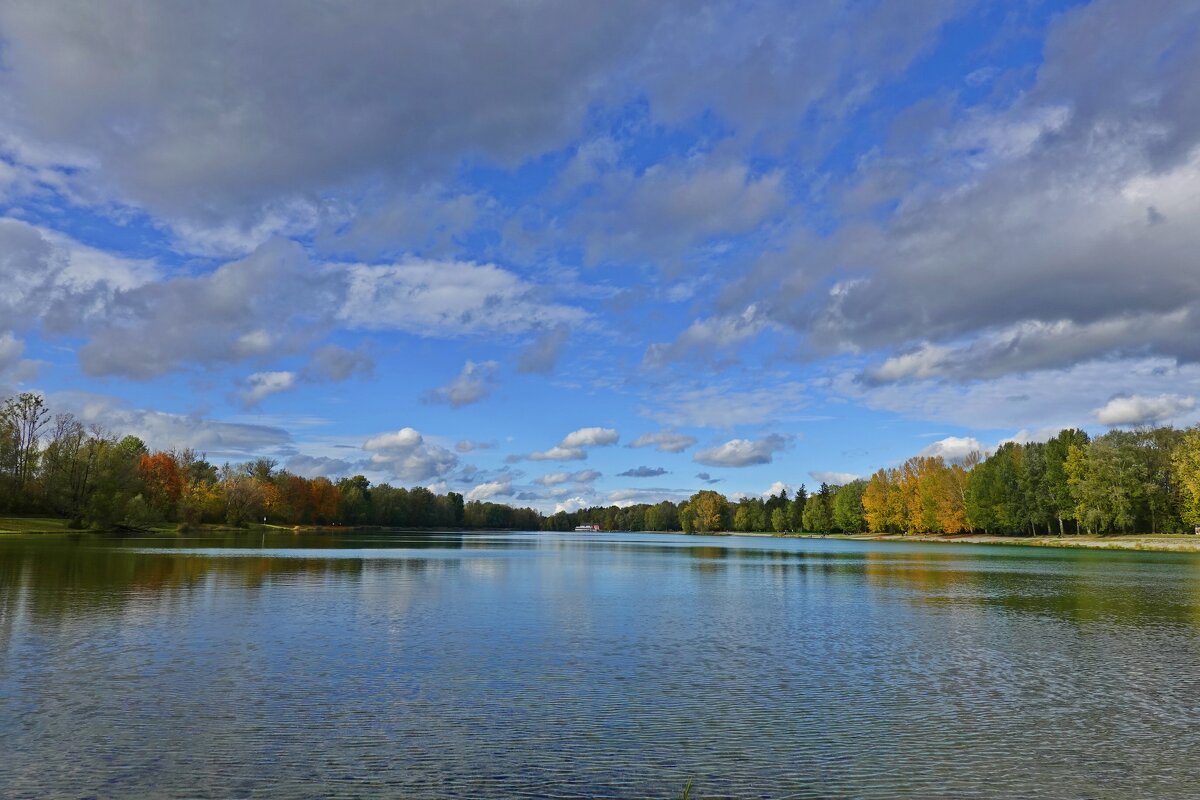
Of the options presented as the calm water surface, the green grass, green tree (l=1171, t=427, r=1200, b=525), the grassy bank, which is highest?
green tree (l=1171, t=427, r=1200, b=525)

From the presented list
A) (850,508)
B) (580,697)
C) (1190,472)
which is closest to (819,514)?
(850,508)

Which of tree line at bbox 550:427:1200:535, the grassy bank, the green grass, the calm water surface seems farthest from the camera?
tree line at bbox 550:427:1200:535

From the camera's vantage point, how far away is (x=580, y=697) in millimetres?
14750

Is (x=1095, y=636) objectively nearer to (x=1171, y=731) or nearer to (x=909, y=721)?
(x=1171, y=731)

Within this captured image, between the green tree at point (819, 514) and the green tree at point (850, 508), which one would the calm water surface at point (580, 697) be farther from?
the green tree at point (819, 514)

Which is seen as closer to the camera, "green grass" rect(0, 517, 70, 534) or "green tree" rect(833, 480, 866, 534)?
"green grass" rect(0, 517, 70, 534)

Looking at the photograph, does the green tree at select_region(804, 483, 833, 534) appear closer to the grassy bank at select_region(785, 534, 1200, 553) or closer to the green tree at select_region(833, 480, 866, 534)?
the green tree at select_region(833, 480, 866, 534)

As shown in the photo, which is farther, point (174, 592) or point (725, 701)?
point (174, 592)

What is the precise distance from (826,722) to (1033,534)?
121 m

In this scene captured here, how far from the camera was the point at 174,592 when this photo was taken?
29750mm

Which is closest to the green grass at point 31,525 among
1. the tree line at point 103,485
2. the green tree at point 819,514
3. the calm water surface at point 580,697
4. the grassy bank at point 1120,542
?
the tree line at point 103,485

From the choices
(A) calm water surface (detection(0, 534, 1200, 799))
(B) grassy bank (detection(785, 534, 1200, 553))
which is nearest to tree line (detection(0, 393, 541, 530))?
(A) calm water surface (detection(0, 534, 1200, 799))

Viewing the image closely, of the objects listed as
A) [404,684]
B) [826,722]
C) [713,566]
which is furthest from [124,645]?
[713,566]

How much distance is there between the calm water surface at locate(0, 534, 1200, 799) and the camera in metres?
10.4
